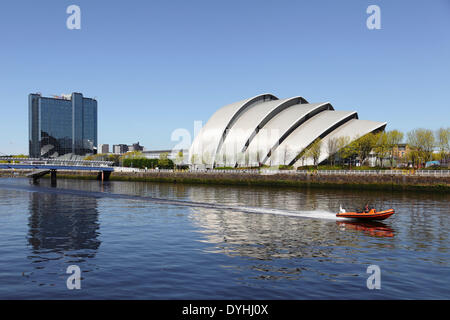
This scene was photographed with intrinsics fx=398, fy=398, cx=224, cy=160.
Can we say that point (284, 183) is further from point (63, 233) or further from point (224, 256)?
point (224, 256)

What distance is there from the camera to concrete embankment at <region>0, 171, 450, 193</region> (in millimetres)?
68250

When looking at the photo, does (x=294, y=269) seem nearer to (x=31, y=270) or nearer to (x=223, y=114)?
(x=31, y=270)

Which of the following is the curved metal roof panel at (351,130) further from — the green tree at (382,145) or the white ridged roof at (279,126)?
the white ridged roof at (279,126)

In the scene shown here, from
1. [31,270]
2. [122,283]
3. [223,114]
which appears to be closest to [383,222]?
[122,283]

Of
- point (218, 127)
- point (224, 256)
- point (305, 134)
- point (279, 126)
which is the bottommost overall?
point (224, 256)

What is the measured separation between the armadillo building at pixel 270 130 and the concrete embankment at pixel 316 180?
22.8m

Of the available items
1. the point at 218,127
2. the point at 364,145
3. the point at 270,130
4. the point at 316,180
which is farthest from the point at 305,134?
the point at 316,180

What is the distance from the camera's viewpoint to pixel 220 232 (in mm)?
28641

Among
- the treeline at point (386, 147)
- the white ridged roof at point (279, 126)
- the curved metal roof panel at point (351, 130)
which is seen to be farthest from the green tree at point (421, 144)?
the white ridged roof at point (279, 126)

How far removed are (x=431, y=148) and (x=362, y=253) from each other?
3174 inches

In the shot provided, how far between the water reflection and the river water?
0.07 meters

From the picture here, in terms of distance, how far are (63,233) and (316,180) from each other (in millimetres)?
62272

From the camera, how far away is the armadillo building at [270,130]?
113938 millimetres

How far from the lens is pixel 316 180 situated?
8238 cm
